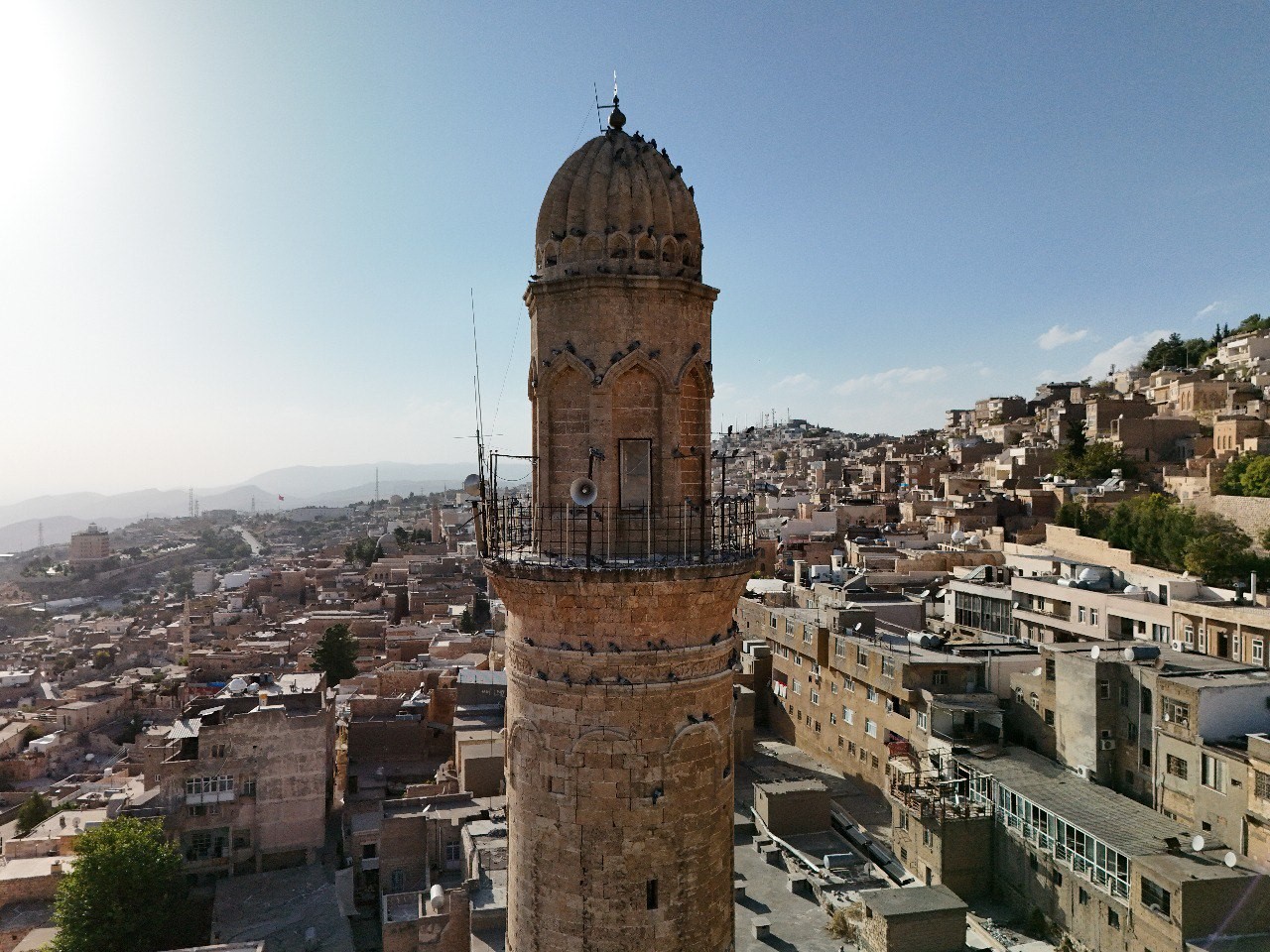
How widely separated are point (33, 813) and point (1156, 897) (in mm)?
32139

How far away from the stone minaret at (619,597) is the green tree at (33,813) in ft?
99.0

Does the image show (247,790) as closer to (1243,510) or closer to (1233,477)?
(1243,510)

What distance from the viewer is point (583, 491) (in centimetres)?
640

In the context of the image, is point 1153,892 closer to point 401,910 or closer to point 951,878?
point 951,878

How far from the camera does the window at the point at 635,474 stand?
6.51 m

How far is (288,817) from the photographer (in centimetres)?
2442

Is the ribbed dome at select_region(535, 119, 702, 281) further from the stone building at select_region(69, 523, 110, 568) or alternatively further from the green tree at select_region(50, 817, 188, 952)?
the stone building at select_region(69, 523, 110, 568)

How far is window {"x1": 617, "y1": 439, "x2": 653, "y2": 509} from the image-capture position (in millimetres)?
6508

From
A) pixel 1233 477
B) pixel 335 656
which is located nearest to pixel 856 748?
pixel 335 656

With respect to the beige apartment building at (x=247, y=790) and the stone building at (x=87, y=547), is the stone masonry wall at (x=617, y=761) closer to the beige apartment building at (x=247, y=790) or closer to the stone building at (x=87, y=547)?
the beige apartment building at (x=247, y=790)

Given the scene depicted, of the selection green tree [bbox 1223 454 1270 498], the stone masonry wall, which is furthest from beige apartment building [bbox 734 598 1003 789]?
green tree [bbox 1223 454 1270 498]

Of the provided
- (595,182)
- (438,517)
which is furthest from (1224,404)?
(438,517)

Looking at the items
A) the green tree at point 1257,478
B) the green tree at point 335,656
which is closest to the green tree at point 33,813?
the green tree at point 335,656

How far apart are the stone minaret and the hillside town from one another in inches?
8.0
